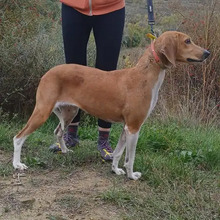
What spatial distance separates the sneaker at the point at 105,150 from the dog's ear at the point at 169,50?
143 centimetres

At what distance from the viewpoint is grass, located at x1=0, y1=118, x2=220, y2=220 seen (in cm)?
396

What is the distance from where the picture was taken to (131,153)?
4.56 meters

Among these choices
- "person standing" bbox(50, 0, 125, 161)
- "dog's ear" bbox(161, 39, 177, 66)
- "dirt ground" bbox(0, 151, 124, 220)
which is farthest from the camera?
"person standing" bbox(50, 0, 125, 161)

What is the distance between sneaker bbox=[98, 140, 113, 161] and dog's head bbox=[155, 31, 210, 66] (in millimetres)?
1355

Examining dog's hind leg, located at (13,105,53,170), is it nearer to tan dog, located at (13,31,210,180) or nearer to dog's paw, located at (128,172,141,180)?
tan dog, located at (13,31,210,180)

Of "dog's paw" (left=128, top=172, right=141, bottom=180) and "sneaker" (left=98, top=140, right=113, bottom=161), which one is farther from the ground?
"dog's paw" (left=128, top=172, right=141, bottom=180)

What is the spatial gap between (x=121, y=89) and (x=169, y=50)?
632mm

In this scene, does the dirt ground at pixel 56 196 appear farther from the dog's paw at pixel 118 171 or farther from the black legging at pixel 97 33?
the black legging at pixel 97 33

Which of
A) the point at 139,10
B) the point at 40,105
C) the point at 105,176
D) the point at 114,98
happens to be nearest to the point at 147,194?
the point at 105,176

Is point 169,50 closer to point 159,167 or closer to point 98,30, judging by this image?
point 98,30

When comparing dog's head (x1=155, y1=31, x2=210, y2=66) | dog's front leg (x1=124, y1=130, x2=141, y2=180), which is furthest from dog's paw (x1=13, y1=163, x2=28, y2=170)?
dog's head (x1=155, y1=31, x2=210, y2=66)

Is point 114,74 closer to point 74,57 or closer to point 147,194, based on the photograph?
point 74,57

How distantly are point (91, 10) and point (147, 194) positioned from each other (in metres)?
2.11

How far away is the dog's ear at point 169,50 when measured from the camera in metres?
4.27
